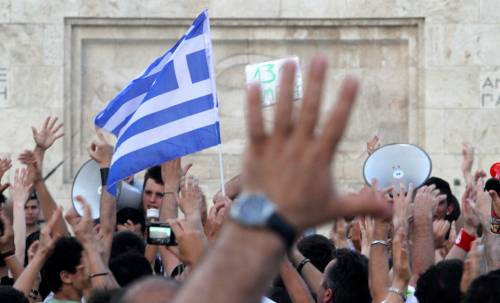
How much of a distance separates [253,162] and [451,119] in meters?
10.4

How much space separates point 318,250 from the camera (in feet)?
23.8

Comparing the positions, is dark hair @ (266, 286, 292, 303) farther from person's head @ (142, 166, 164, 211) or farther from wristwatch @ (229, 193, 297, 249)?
wristwatch @ (229, 193, 297, 249)

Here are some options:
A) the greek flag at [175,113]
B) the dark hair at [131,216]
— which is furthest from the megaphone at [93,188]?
the greek flag at [175,113]

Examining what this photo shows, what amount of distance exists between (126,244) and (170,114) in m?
1.14

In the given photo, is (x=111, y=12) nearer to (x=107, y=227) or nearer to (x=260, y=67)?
(x=260, y=67)

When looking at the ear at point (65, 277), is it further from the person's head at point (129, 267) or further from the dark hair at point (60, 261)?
the person's head at point (129, 267)

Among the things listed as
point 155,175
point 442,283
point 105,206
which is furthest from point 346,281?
point 155,175

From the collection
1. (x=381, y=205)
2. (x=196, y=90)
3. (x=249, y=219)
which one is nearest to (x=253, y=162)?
(x=249, y=219)

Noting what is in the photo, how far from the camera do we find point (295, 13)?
12.8 metres

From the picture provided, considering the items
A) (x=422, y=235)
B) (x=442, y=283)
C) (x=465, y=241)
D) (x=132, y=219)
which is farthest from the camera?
(x=132, y=219)

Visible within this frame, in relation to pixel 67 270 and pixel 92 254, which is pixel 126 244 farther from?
pixel 92 254

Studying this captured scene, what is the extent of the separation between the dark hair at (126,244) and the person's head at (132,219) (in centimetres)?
129

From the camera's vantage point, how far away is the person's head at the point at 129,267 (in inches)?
239

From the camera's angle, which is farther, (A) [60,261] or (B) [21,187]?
(B) [21,187]
